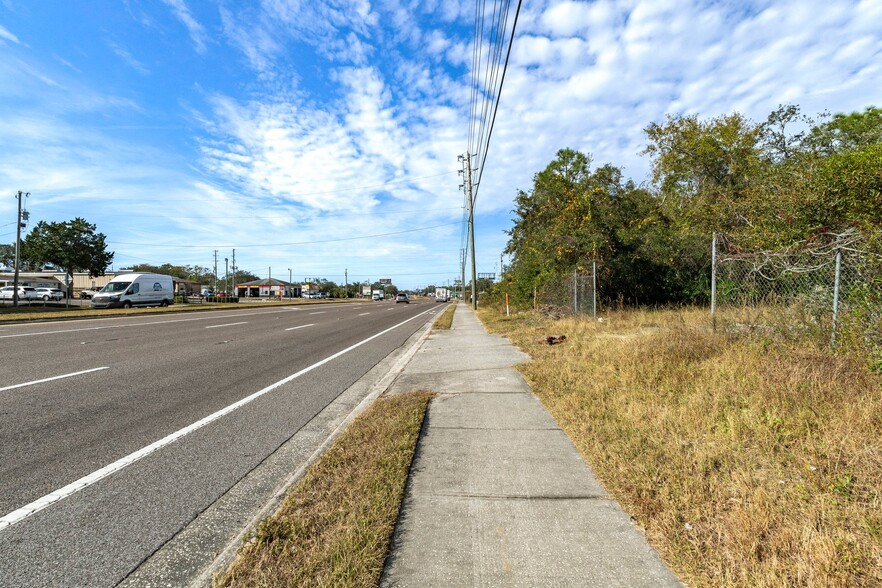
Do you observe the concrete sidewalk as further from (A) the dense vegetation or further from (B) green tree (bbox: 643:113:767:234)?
(B) green tree (bbox: 643:113:767:234)

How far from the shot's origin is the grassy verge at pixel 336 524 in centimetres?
212

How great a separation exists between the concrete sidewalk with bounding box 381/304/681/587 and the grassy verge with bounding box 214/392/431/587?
125 millimetres

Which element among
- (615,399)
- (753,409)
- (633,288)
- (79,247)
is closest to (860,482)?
(753,409)

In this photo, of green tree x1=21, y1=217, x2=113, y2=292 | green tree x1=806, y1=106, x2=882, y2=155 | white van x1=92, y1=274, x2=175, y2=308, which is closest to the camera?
green tree x1=806, y1=106, x2=882, y2=155

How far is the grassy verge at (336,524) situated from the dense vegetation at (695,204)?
9624 mm

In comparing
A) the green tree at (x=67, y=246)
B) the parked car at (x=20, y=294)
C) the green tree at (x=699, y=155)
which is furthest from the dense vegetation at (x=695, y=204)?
the parked car at (x=20, y=294)

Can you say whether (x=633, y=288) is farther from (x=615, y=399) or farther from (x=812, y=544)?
(x=812, y=544)

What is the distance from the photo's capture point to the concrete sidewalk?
7.23ft

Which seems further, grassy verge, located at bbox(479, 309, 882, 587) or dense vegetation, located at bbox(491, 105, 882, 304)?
dense vegetation, located at bbox(491, 105, 882, 304)

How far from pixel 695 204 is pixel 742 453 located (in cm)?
1900

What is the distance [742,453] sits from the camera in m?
3.42

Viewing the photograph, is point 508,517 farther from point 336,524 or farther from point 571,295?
point 571,295

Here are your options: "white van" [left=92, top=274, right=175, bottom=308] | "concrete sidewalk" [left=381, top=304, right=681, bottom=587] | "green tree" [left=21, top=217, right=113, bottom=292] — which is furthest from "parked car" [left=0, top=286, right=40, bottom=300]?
"concrete sidewalk" [left=381, top=304, right=681, bottom=587]

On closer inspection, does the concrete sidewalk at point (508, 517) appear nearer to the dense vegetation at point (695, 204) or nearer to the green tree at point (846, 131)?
the dense vegetation at point (695, 204)
